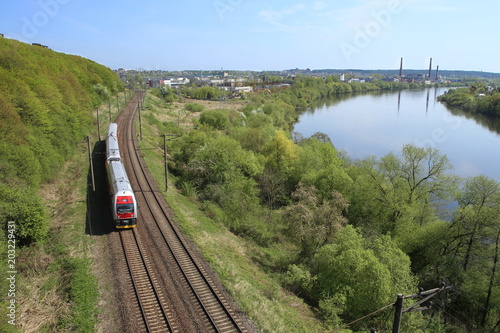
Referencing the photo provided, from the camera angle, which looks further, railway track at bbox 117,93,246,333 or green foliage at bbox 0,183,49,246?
green foliage at bbox 0,183,49,246

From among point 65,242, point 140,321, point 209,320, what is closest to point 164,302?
point 140,321

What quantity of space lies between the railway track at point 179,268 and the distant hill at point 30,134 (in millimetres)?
5539

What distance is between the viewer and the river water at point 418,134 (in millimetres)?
54581

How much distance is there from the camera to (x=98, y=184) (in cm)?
2780

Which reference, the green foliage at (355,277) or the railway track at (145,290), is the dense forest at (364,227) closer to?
the green foliage at (355,277)

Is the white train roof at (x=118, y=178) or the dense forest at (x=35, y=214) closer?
the dense forest at (x=35, y=214)

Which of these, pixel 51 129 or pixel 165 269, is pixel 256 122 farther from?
pixel 165 269

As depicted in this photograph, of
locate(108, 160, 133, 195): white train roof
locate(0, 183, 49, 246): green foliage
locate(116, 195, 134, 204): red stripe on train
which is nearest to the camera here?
locate(0, 183, 49, 246): green foliage

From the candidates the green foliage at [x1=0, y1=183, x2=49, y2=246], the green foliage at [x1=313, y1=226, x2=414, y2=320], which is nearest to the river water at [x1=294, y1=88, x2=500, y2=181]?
the green foliage at [x1=313, y1=226, x2=414, y2=320]

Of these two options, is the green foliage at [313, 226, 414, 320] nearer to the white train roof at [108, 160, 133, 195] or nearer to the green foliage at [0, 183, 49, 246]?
the white train roof at [108, 160, 133, 195]

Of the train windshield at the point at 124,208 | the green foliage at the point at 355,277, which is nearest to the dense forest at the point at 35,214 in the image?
the train windshield at the point at 124,208

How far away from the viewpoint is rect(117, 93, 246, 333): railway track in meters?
13.5

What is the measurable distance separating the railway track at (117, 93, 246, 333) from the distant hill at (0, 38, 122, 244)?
18.2 feet

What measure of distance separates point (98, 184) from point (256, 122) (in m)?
34.9
